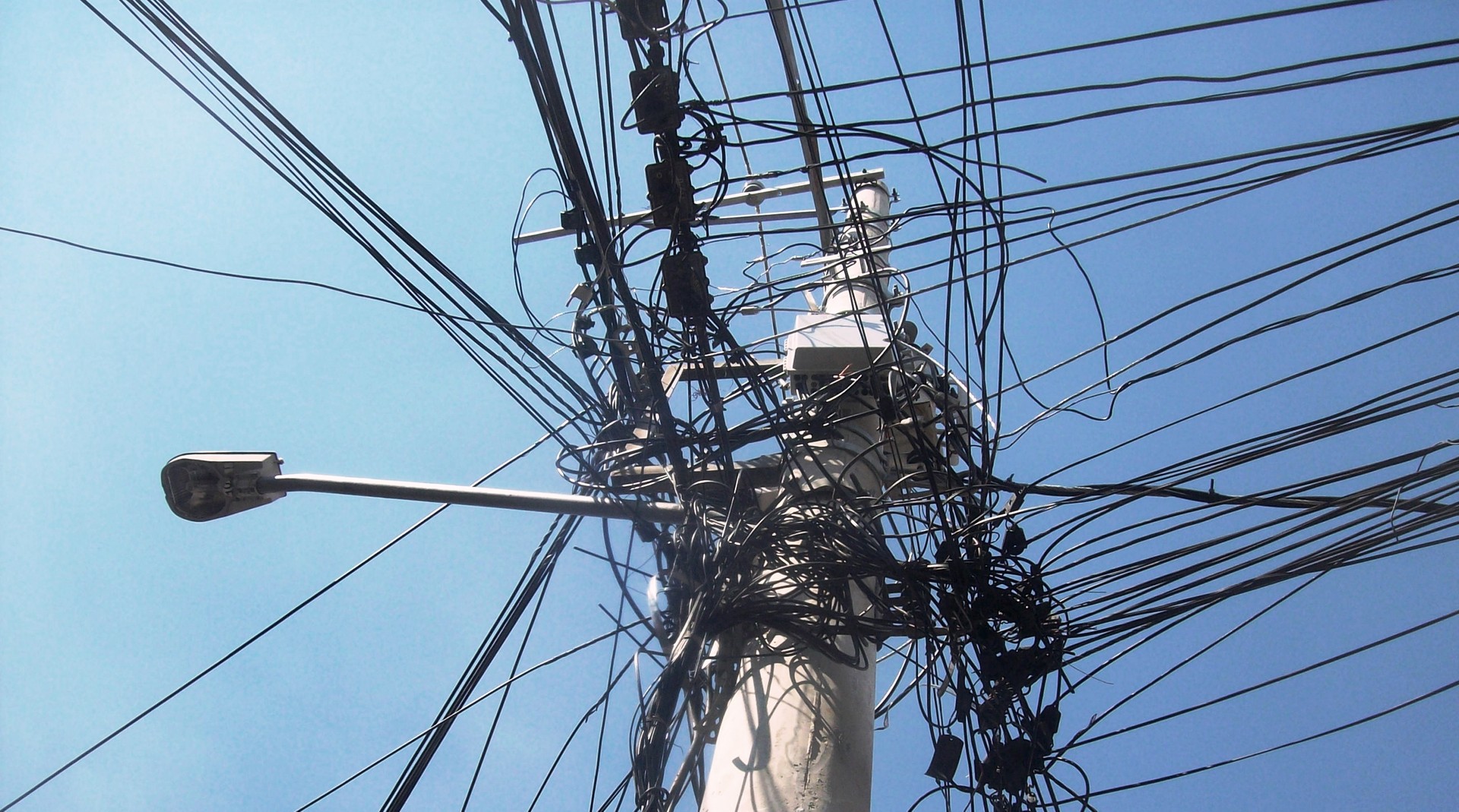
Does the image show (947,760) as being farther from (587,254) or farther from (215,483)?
(215,483)

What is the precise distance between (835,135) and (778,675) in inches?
64.8

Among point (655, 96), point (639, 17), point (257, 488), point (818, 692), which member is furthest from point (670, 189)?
point (257, 488)

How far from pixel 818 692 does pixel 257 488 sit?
1.96 meters

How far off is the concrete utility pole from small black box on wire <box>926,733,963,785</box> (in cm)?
34

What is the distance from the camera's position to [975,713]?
9.78ft

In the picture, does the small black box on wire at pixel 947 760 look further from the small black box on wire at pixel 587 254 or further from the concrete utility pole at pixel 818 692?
the small black box on wire at pixel 587 254

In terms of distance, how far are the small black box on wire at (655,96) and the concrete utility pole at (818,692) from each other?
0.65 m

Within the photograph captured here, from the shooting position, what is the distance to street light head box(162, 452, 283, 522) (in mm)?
3162

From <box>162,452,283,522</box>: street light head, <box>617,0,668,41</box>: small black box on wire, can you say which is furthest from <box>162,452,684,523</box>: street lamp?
<box>617,0,668,41</box>: small black box on wire

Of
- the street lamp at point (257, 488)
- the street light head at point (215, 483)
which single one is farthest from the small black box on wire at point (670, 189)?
the street light head at point (215, 483)

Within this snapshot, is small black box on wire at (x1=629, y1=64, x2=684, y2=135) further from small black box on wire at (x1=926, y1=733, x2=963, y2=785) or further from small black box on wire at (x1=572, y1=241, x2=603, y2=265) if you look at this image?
small black box on wire at (x1=926, y1=733, x2=963, y2=785)

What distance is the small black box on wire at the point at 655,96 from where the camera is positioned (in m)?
2.84

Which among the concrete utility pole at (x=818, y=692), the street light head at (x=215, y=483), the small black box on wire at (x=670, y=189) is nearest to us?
the concrete utility pole at (x=818, y=692)

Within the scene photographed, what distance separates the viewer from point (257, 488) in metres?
3.21
